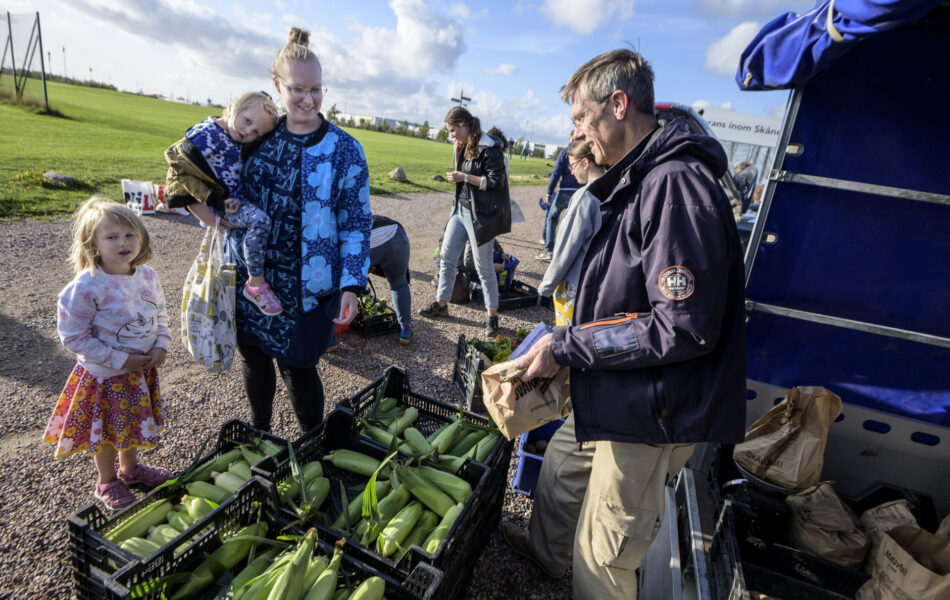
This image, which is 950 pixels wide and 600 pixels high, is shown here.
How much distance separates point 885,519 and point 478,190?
4.14 m

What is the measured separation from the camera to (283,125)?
2.46 metres

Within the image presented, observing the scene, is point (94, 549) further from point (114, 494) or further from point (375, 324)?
point (375, 324)

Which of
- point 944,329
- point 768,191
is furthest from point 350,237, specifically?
point 944,329

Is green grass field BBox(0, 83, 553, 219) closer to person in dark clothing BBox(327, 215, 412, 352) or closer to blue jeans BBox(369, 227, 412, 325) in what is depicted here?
person in dark clothing BBox(327, 215, 412, 352)

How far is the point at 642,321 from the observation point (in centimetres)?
165

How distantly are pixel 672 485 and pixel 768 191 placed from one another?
6.10ft

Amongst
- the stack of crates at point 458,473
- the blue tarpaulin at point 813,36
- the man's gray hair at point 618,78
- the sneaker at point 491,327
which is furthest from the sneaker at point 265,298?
the sneaker at point 491,327

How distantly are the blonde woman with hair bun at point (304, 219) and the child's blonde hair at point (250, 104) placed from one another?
0.24 ft

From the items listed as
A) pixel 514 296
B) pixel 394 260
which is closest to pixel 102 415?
pixel 394 260

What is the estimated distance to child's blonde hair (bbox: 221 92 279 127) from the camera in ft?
7.90

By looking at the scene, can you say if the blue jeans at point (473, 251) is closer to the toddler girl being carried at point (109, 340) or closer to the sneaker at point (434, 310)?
the sneaker at point (434, 310)

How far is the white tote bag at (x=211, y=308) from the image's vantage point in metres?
2.49

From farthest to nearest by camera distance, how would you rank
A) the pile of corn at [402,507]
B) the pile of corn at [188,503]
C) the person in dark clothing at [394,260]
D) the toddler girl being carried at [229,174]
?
the person in dark clothing at [394,260] → the toddler girl being carried at [229,174] → the pile of corn at [402,507] → the pile of corn at [188,503]

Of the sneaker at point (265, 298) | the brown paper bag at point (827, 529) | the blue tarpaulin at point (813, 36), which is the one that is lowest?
the brown paper bag at point (827, 529)
